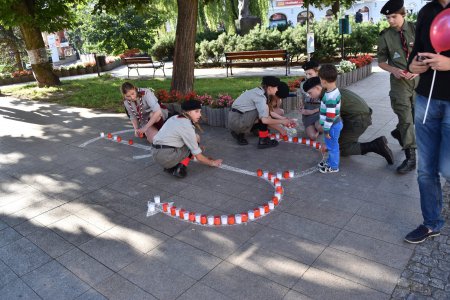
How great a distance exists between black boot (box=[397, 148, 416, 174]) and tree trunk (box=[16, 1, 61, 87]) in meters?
14.1

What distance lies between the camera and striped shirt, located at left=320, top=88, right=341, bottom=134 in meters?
5.16

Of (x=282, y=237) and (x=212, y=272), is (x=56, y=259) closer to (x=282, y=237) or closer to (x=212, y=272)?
(x=212, y=272)

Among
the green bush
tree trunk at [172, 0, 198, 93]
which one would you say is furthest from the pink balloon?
the green bush

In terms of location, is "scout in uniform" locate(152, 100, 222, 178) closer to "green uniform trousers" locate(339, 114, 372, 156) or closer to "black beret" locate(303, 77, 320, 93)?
"black beret" locate(303, 77, 320, 93)

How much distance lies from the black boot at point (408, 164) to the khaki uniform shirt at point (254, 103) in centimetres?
223

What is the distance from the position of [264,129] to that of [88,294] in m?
4.29

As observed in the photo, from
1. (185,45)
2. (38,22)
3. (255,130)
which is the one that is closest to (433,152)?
(255,130)

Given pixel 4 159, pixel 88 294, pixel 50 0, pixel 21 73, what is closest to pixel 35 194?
pixel 4 159

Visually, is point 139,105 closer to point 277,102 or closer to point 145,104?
point 145,104

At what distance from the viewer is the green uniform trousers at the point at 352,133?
5805 mm

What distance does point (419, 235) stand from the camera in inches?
147

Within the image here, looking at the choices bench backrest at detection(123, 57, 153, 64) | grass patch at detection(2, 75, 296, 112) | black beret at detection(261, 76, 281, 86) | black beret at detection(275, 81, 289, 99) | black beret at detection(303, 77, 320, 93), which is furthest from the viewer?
bench backrest at detection(123, 57, 153, 64)

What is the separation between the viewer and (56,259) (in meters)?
3.92

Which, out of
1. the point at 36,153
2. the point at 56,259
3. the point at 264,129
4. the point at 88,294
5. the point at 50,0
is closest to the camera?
the point at 88,294
